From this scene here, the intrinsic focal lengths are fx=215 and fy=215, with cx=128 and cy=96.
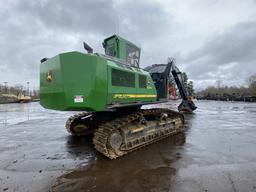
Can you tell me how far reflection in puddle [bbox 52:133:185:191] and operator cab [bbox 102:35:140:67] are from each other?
354 centimetres

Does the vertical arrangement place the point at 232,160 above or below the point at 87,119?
below

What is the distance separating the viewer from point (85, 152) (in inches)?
283

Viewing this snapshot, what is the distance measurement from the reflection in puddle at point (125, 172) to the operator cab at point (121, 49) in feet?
11.6

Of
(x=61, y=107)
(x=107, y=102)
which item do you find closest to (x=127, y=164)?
(x=107, y=102)

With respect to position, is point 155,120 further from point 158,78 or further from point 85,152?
point 85,152

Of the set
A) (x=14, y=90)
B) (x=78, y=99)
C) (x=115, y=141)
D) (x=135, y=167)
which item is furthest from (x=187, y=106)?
(x=14, y=90)

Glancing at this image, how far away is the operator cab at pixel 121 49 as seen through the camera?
26.5ft

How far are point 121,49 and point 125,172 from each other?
4.64 m

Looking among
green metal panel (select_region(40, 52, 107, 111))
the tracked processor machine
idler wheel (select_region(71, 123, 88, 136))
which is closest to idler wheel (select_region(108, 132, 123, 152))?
the tracked processor machine

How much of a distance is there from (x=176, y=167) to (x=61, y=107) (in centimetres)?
345

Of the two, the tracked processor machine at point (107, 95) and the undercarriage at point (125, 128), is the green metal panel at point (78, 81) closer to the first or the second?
the tracked processor machine at point (107, 95)

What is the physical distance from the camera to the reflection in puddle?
4.53 meters

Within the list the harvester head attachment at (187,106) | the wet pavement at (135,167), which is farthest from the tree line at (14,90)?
the wet pavement at (135,167)

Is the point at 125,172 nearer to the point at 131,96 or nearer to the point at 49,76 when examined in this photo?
the point at 131,96
